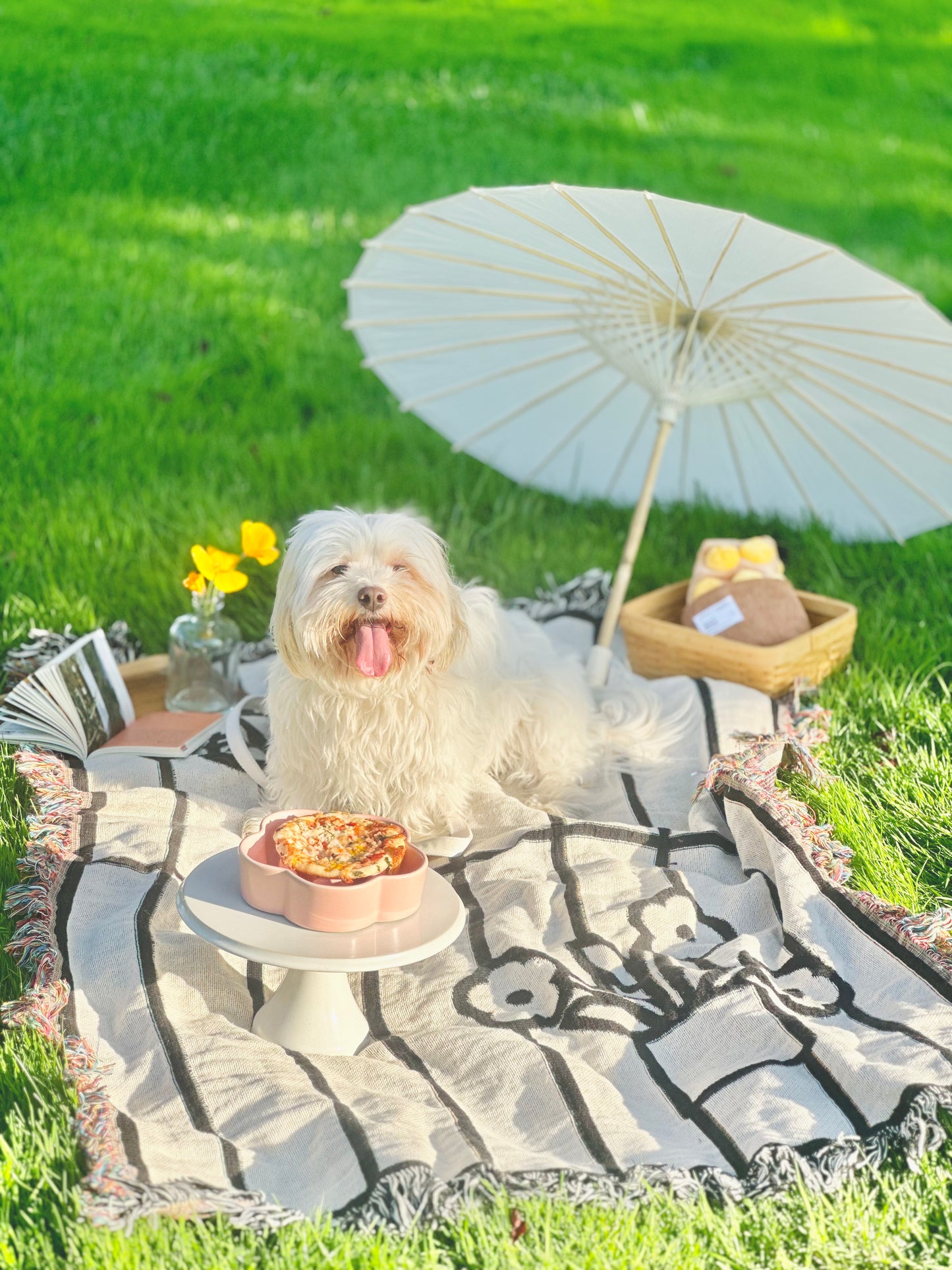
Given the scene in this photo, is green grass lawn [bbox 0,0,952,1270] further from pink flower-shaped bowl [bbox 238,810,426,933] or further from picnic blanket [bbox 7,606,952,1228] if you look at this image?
pink flower-shaped bowl [bbox 238,810,426,933]

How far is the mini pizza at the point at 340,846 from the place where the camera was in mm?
2354

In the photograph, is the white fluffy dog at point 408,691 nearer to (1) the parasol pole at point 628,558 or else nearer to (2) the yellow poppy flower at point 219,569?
(1) the parasol pole at point 628,558

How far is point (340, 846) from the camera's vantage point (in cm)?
248

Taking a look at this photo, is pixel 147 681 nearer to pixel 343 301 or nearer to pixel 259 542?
pixel 259 542

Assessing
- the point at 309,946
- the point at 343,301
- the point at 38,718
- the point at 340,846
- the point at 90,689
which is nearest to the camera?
the point at 309,946

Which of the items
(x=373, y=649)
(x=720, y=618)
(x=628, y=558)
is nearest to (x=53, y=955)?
(x=373, y=649)

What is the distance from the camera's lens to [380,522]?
2801mm

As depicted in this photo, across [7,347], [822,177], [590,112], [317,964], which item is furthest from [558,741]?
[822,177]

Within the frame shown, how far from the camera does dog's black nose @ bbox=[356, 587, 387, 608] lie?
270 centimetres

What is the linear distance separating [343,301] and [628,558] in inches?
132

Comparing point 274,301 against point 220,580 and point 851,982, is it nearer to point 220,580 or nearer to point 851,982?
point 220,580

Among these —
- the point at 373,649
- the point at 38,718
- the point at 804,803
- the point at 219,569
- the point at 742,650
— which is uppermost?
the point at 373,649

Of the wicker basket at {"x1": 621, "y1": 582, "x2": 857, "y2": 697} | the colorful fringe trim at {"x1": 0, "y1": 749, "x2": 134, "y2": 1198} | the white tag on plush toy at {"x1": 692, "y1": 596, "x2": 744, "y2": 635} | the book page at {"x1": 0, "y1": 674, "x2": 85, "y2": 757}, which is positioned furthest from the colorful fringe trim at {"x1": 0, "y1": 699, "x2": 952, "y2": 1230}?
the white tag on plush toy at {"x1": 692, "y1": 596, "x2": 744, "y2": 635}

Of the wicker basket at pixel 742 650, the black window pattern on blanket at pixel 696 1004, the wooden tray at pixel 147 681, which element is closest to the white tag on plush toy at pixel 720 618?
the wicker basket at pixel 742 650
